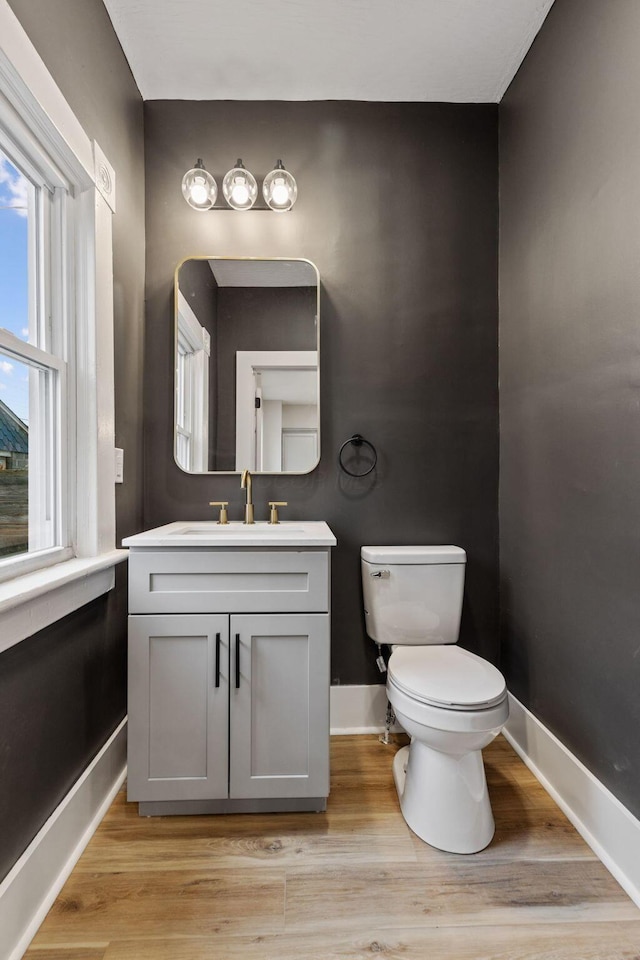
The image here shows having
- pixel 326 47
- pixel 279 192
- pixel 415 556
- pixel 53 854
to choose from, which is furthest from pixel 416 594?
pixel 326 47

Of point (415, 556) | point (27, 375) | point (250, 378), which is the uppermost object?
point (250, 378)

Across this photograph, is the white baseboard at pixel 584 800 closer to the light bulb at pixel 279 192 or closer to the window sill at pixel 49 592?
the window sill at pixel 49 592

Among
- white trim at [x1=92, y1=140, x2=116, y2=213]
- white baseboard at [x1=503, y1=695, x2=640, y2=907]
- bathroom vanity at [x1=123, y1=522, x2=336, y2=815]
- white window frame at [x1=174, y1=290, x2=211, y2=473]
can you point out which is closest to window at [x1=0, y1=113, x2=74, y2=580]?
white trim at [x1=92, y1=140, x2=116, y2=213]

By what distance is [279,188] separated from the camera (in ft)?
5.78

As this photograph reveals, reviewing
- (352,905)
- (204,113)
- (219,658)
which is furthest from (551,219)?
(352,905)

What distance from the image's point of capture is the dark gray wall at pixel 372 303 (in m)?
1.85

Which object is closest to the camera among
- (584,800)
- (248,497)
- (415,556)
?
(584,800)

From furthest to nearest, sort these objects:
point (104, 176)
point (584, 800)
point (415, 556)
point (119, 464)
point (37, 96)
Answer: point (415, 556) → point (119, 464) → point (104, 176) → point (584, 800) → point (37, 96)

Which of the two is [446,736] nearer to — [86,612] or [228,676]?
[228,676]

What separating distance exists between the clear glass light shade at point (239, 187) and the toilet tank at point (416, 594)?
1.43 meters

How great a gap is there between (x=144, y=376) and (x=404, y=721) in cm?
155

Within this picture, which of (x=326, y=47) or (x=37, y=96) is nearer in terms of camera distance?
(x=37, y=96)

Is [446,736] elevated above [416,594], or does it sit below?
below

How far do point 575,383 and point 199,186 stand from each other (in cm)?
151
